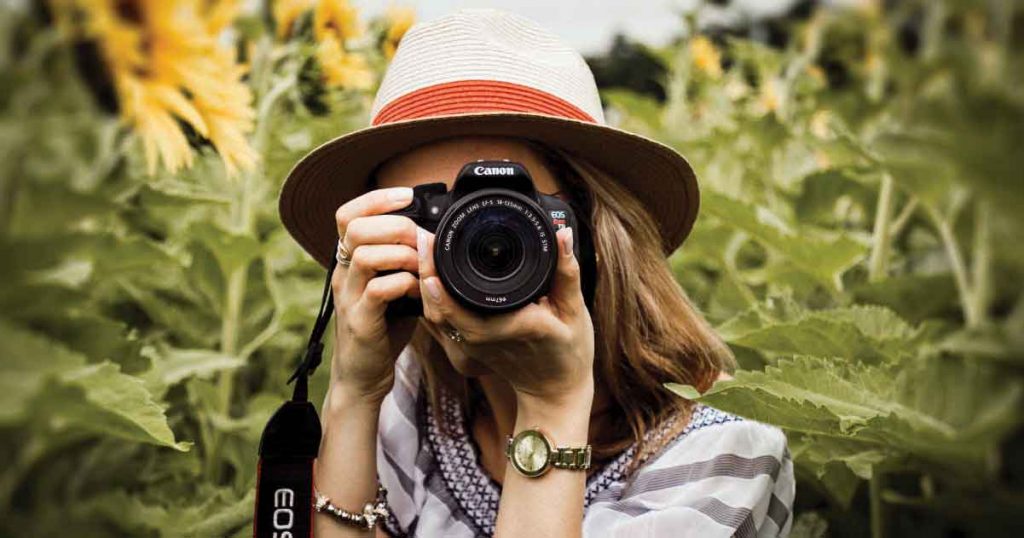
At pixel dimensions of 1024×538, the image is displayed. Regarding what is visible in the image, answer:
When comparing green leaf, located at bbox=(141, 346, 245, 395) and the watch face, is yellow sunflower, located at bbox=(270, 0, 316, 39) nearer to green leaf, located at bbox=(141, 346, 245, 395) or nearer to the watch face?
green leaf, located at bbox=(141, 346, 245, 395)

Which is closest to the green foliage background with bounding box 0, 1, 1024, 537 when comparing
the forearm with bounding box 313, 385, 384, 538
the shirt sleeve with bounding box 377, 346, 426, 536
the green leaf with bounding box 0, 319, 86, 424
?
the green leaf with bounding box 0, 319, 86, 424

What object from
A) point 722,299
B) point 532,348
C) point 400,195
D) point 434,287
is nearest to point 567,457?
point 532,348

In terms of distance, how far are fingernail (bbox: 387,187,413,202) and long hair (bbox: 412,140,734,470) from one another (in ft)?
0.71

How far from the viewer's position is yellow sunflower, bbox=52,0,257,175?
1.88 ft

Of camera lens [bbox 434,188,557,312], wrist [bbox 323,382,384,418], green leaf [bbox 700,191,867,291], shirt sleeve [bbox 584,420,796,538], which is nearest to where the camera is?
camera lens [bbox 434,188,557,312]

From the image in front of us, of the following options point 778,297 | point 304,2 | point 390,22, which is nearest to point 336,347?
point 778,297

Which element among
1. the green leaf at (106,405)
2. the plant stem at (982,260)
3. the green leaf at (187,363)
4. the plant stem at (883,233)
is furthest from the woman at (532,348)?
the plant stem at (982,260)

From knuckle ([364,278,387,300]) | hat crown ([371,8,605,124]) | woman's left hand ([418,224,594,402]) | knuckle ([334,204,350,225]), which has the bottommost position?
woman's left hand ([418,224,594,402])

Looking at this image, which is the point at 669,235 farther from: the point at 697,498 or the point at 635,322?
the point at 697,498

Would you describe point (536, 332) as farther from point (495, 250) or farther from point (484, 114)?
point (484, 114)

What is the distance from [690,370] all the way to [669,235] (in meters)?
0.24

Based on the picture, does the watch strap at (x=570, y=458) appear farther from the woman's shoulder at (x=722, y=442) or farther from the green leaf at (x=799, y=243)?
the green leaf at (x=799, y=243)

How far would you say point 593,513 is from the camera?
1407mm

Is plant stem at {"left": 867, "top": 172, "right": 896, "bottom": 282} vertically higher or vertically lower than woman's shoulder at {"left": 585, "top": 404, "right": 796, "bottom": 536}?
higher
